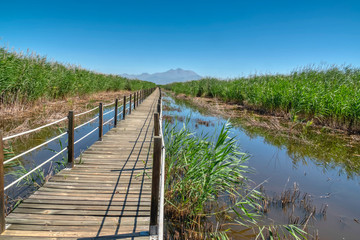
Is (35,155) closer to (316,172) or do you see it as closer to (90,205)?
(90,205)

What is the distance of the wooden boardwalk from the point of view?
237 centimetres

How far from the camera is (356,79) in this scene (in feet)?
40.8

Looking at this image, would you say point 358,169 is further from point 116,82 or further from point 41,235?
point 116,82

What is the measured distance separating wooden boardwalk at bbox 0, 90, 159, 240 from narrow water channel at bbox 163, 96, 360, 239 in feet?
4.87

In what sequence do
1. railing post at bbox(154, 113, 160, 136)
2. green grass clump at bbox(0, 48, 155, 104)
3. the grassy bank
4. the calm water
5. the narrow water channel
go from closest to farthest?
the narrow water channel → the calm water → railing post at bbox(154, 113, 160, 136) → green grass clump at bbox(0, 48, 155, 104) → the grassy bank

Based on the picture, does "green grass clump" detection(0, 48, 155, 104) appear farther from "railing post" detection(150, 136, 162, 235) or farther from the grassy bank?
the grassy bank

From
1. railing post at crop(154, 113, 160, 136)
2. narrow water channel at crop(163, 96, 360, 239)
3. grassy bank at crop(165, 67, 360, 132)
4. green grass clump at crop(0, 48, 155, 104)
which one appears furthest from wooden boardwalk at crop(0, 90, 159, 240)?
grassy bank at crop(165, 67, 360, 132)

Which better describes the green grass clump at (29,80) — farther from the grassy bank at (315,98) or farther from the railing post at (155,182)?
the grassy bank at (315,98)

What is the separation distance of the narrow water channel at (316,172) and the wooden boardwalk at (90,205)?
149 cm

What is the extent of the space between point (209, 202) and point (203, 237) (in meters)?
0.96

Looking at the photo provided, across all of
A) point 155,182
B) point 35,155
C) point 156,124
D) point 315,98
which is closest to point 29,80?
point 35,155

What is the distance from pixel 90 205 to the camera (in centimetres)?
288

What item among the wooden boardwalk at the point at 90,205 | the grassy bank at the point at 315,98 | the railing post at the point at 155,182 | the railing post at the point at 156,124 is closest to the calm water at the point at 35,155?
the wooden boardwalk at the point at 90,205

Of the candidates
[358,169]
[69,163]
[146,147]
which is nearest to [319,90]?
[358,169]
